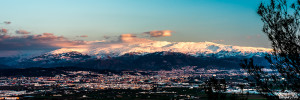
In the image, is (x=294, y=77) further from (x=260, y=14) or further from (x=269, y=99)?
(x=260, y=14)

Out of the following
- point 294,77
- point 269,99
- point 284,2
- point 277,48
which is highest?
point 284,2

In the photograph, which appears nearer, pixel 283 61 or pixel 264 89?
pixel 283 61

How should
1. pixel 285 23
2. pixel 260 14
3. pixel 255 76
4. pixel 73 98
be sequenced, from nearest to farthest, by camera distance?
pixel 285 23 → pixel 260 14 → pixel 255 76 → pixel 73 98

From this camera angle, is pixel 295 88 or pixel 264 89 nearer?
pixel 295 88

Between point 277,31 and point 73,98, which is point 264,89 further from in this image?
point 73,98

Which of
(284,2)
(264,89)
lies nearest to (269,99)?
(264,89)

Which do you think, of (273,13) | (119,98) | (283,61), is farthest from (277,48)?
(119,98)

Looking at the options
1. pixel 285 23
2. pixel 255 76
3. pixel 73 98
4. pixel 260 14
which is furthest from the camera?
pixel 73 98

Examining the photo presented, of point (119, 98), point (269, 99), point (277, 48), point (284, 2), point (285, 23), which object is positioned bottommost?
point (119, 98)

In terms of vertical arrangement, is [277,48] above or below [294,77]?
above
